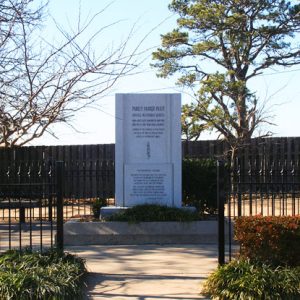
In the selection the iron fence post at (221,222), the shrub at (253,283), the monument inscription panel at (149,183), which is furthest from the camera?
the monument inscription panel at (149,183)

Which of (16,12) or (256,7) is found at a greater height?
(256,7)

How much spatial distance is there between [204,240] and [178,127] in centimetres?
267

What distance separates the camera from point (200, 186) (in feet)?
47.0

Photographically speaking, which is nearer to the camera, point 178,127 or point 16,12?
point 16,12

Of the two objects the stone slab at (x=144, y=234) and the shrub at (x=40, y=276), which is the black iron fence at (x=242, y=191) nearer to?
the stone slab at (x=144, y=234)

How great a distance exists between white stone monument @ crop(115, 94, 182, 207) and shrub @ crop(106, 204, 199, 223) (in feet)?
2.26

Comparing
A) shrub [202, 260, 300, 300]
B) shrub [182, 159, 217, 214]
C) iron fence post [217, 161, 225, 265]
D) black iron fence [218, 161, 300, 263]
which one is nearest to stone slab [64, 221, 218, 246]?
black iron fence [218, 161, 300, 263]

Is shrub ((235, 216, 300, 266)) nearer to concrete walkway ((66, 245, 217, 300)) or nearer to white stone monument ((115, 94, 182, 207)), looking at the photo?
concrete walkway ((66, 245, 217, 300))

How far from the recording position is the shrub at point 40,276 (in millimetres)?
6566

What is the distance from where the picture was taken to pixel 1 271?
7.12 metres

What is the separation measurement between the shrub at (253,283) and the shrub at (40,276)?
167 centimetres

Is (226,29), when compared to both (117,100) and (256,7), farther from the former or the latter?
(117,100)

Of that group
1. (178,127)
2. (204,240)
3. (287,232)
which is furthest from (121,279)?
(178,127)

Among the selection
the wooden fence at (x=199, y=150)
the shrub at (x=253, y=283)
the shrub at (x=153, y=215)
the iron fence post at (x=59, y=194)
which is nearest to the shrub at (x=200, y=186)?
the shrub at (x=153, y=215)
